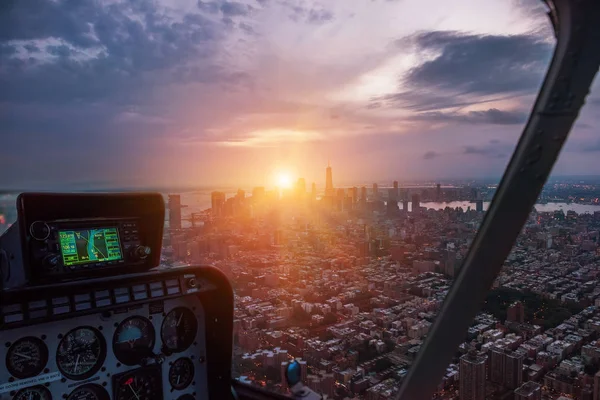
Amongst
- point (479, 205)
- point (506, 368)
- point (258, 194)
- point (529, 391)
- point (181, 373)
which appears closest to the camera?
point (479, 205)

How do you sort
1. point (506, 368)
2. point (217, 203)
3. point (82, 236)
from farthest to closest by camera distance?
point (217, 203), point (82, 236), point (506, 368)

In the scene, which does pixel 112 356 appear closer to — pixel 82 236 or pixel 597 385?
pixel 82 236

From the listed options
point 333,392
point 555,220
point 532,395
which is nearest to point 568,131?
point 555,220

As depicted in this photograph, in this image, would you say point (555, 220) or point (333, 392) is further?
point (333, 392)

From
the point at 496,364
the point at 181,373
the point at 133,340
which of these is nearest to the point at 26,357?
the point at 133,340

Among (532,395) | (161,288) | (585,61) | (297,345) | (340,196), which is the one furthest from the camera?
(340,196)

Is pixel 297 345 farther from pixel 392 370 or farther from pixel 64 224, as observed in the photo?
pixel 64 224

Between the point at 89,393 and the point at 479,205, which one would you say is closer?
the point at 479,205
